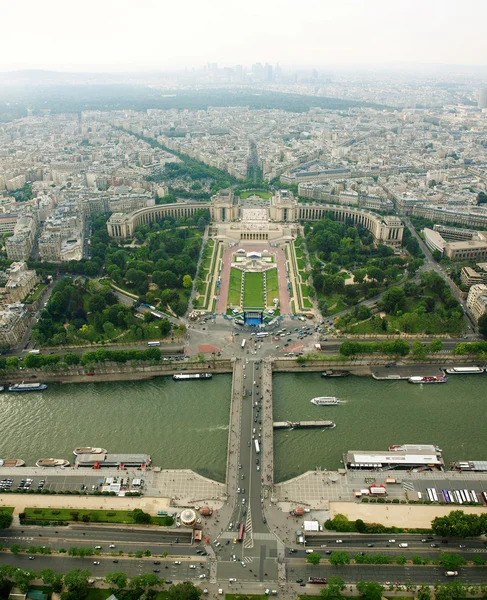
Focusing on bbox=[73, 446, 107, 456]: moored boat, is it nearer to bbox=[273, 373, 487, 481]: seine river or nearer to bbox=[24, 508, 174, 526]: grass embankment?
bbox=[24, 508, 174, 526]: grass embankment

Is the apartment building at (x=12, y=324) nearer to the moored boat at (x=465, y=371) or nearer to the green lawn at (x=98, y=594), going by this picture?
the green lawn at (x=98, y=594)

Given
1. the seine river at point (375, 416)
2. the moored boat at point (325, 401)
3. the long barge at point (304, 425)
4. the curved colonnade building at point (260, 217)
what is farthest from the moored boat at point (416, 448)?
the curved colonnade building at point (260, 217)

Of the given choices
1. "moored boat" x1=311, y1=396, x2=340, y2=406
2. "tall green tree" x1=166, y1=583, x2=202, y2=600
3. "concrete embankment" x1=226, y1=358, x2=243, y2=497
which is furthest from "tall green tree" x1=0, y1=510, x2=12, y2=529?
"moored boat" x1=311, y1=396, x2=340, y2=406

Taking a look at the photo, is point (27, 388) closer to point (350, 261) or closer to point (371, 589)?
point (371, 589)

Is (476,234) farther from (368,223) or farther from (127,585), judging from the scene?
(127,585)

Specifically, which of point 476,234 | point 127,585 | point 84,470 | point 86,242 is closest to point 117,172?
point 86,242
